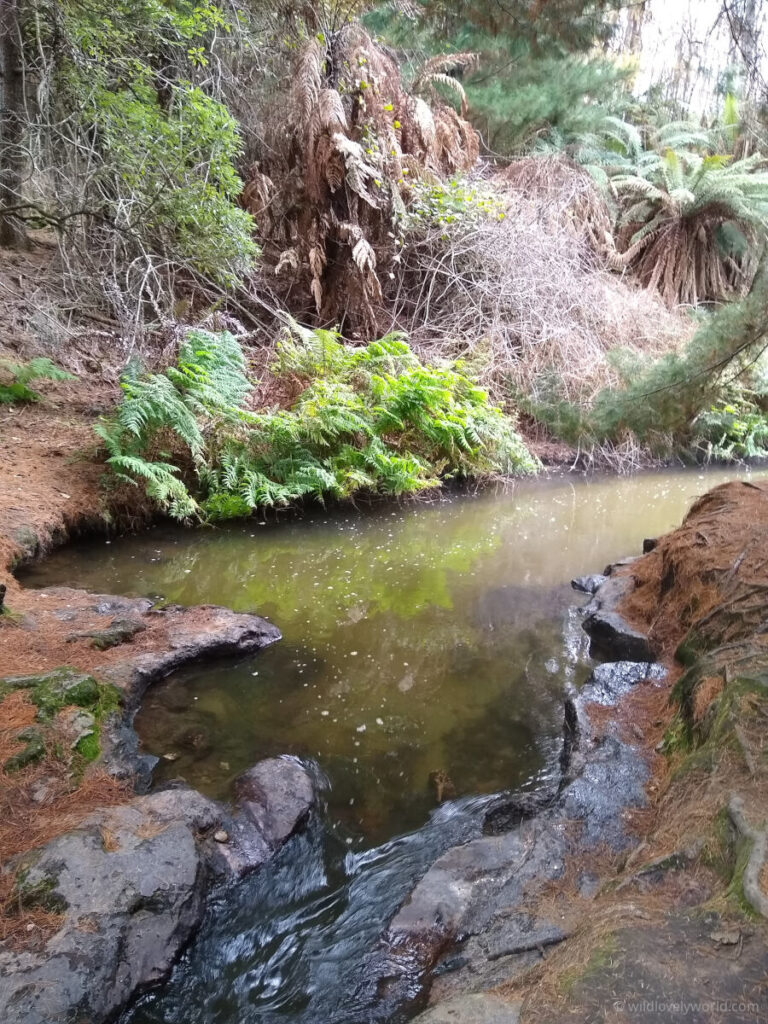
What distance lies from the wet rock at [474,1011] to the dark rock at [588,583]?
383cm

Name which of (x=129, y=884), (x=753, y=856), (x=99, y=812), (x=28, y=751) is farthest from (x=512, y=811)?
(x=28, y=751)

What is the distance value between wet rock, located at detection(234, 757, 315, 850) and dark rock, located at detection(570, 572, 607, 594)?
3008 millimetres

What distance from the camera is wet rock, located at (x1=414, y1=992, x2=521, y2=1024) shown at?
1384 millimetres

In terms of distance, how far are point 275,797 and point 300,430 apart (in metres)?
4.04

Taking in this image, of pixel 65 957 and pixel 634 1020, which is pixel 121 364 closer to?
pixel 65 957

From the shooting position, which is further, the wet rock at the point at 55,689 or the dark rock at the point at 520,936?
the wet rock at the point at 55,689

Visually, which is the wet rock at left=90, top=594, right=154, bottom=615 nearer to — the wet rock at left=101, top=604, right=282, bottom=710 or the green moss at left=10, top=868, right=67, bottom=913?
the wet rock at left=101, top=604, right=282, bottom=710

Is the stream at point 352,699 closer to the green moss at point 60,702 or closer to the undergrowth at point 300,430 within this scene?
the green moss at point 60,702

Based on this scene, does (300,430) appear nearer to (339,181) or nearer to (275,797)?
(275,797)

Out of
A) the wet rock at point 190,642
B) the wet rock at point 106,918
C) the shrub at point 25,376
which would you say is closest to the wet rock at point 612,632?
the wet rock at point 190,642

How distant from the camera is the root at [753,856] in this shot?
142 cm

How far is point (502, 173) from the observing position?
11.2 metres

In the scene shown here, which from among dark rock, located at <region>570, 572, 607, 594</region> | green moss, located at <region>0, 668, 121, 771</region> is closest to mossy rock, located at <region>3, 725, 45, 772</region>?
green moss, located at <region>0, 668, 121, 771</region>

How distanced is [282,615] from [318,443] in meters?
2.32
